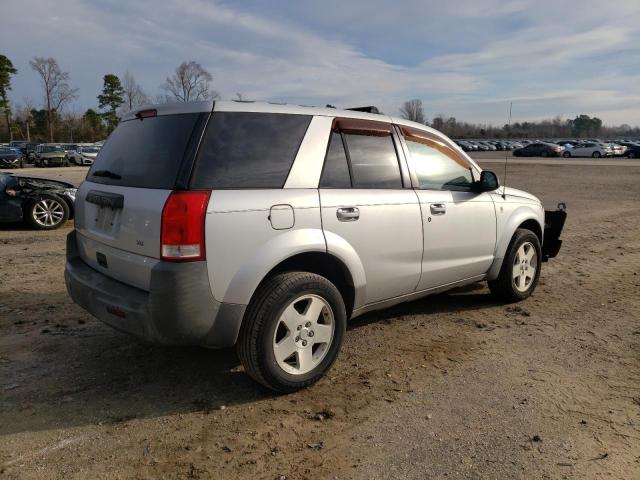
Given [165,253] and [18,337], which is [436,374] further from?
[18,337]

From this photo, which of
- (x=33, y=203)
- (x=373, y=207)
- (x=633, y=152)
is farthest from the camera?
(x=633, y=152)

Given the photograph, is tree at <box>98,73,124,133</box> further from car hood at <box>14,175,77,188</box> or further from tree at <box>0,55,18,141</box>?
car hood at <box>14,175,77,188</box>

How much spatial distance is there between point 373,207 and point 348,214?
0.90 ft

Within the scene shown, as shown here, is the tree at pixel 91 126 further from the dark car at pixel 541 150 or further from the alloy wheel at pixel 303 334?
the alloy wheel at pixel 303 334

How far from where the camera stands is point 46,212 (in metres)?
9.61

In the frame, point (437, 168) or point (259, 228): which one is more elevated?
point (437, 168)

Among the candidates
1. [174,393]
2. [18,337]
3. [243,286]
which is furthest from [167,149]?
[18,337]

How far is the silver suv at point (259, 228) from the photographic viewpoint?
115 inches

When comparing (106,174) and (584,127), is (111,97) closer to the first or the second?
(106,174)

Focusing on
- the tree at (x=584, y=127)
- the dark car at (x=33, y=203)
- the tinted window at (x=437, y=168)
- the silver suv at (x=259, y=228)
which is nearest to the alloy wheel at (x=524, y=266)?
the tinted window at (x=437, y=168)

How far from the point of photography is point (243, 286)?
9.96 ft

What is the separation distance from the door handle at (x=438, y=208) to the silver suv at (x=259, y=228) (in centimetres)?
1

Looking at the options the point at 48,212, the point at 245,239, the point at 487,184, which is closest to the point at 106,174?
the point at 245,239

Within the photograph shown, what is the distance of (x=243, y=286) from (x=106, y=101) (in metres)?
89.8
